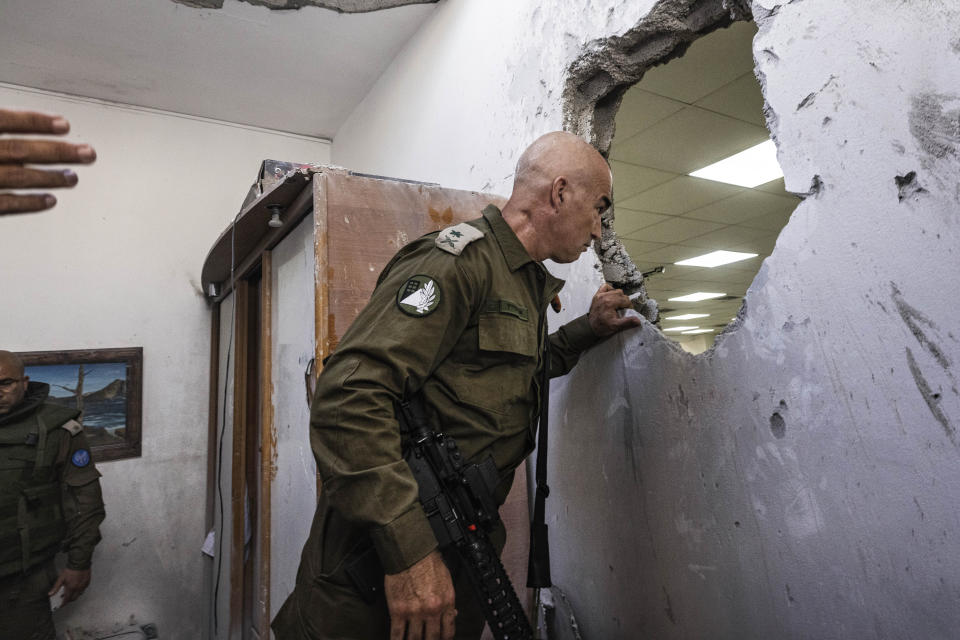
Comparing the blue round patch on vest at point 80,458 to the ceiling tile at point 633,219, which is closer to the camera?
the blue round patch on vest at point 80,458

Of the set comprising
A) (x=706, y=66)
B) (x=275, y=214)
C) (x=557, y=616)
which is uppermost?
(x=706, y=66)

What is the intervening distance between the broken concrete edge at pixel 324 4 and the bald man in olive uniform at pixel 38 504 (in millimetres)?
1692

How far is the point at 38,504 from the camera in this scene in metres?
2.20

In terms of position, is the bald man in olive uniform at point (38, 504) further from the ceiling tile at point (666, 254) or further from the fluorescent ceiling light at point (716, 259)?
the fluorescent ceiling light at point (716, 259)

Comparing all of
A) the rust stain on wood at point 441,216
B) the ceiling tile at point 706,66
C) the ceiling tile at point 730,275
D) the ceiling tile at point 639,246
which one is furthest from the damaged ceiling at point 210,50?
the ceiling tile at point 730,275

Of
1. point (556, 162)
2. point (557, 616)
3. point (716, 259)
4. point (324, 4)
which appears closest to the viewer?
point (556, 162)

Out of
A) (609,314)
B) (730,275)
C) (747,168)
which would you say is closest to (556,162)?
(609,314)

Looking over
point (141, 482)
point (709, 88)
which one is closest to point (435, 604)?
point (709, 88)

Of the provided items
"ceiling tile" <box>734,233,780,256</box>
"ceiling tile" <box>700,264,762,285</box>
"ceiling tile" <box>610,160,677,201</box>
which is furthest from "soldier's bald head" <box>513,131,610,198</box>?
"ceiling tile" <box>700,264,762,285</box>

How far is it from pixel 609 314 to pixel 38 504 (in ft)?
8.20

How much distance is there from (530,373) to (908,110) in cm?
69

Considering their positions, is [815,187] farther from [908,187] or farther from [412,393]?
[412,393]

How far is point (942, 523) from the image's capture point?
690 millimetres

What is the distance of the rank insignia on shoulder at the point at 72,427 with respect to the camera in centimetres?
233
